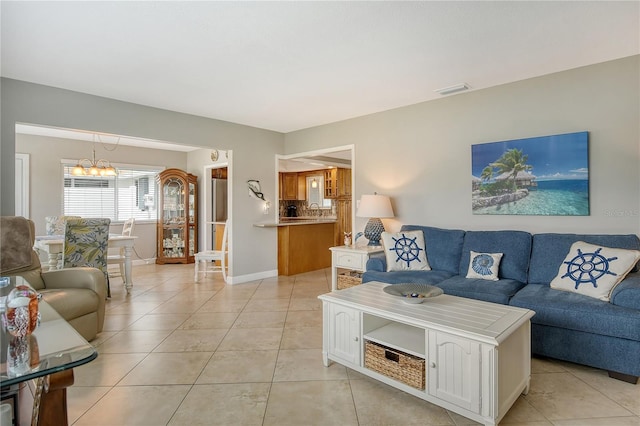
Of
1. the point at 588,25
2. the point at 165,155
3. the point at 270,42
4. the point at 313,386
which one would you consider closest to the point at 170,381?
the point at 313,386

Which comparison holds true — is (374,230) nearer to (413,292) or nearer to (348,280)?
(348,280)

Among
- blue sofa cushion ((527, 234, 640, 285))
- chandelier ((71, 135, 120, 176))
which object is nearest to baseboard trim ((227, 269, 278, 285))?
chandelier ((71, 135, 120, 176))

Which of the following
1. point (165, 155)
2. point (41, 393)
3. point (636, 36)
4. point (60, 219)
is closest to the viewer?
point (41, 393)

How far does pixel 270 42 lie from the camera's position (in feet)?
8.63

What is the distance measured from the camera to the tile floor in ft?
6.25

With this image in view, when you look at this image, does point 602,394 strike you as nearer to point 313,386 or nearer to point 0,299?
point 313,386

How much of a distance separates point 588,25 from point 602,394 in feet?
8.08

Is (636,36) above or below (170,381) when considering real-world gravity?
above

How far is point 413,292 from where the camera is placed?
7.72 ft

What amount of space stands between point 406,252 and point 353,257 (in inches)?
28.5

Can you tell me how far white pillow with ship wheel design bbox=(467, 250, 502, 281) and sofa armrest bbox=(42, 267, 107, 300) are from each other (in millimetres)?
3435

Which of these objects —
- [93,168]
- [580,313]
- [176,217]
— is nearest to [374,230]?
[580,313]

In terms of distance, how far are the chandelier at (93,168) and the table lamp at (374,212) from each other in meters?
4.25

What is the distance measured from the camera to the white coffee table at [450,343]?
175 centimetres
